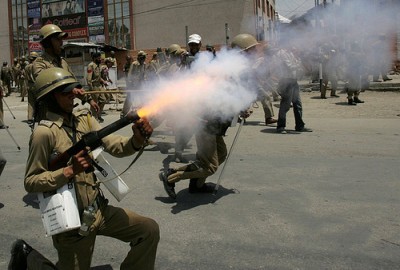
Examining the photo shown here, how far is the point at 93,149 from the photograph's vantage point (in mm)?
2781

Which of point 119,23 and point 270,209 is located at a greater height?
point 119,23

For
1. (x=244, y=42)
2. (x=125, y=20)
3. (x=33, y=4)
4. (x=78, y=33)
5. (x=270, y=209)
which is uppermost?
(x=33, y=4)

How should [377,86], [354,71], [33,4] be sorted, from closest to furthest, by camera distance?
[354,71]
[377,86]
[33,4]

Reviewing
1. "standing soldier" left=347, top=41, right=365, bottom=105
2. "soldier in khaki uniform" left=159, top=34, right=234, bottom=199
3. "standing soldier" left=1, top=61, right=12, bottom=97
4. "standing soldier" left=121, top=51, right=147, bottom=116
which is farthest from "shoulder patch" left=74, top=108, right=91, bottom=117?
"standing soldier" left=1, top=61, right=12, bottom=97

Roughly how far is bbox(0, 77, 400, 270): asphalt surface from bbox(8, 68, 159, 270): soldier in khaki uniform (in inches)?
29.8

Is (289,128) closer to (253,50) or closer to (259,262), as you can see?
(253,50)

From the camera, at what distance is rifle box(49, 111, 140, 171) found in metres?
2.71

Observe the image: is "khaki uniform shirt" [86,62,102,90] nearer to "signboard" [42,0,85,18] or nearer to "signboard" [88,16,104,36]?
"signboard" [88,16,104,36]

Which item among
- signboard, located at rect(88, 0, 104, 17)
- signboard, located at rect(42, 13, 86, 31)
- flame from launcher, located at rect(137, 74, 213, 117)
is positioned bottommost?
flame from launcher, located at rect(137, 74, 213, 117)

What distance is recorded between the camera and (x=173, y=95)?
153 inches

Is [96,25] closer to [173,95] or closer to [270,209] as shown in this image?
[270,209]

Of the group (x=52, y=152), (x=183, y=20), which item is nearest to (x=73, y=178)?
(x=52, y=152)

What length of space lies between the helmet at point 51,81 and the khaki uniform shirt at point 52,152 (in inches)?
6.5

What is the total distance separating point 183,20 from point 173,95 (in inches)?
1462
